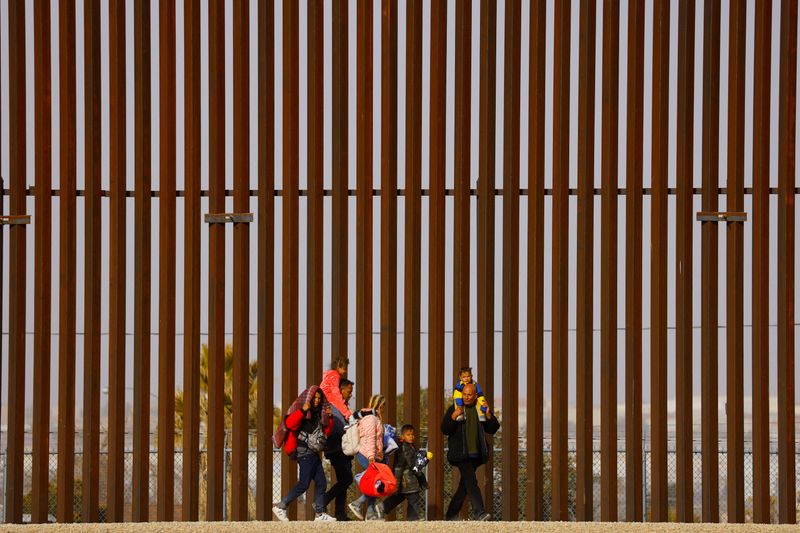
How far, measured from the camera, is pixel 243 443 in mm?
11992

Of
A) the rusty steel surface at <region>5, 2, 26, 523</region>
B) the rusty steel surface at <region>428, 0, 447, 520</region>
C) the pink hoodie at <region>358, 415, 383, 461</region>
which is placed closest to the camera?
the pink hoodie at <region>358, 415, 383, 461</region>

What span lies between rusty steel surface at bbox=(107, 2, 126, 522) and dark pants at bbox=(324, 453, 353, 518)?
2.20 meters

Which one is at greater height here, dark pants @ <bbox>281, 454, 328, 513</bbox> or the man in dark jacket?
the man in dark jacket

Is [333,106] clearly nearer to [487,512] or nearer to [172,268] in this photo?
[172,268]

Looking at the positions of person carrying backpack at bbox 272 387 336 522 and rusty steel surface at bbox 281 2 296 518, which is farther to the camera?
rusty steel surface at bbox 281 2 296 518

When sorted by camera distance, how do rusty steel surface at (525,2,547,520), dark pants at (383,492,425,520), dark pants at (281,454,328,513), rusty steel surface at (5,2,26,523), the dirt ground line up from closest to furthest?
the dirt ground → dark pants at (281,454,328,513) → dark pants at (383,492,425,520) → rusty steel surface at (525,2,547,520) → rusty steel surface at (5,2,26,523)

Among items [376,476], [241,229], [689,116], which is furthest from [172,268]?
[689,116]

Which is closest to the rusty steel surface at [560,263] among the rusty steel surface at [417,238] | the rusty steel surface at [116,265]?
the rusty steel surface at [417,238]

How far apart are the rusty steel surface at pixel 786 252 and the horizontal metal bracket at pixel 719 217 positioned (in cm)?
40

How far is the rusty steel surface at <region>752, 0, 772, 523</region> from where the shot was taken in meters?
12.1

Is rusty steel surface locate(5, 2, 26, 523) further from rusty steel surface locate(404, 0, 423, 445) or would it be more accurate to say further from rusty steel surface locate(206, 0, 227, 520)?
rusty steel surface locate(404, 0, 423, 445)

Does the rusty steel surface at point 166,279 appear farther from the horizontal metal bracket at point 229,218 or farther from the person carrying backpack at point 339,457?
the person carrying backpack at point 339,457

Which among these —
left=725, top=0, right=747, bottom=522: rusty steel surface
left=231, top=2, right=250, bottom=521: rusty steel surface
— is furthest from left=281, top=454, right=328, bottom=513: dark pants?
left=725, top=0, right=747, bottom=522: rusty steel surface

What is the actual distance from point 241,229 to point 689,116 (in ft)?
13.1
